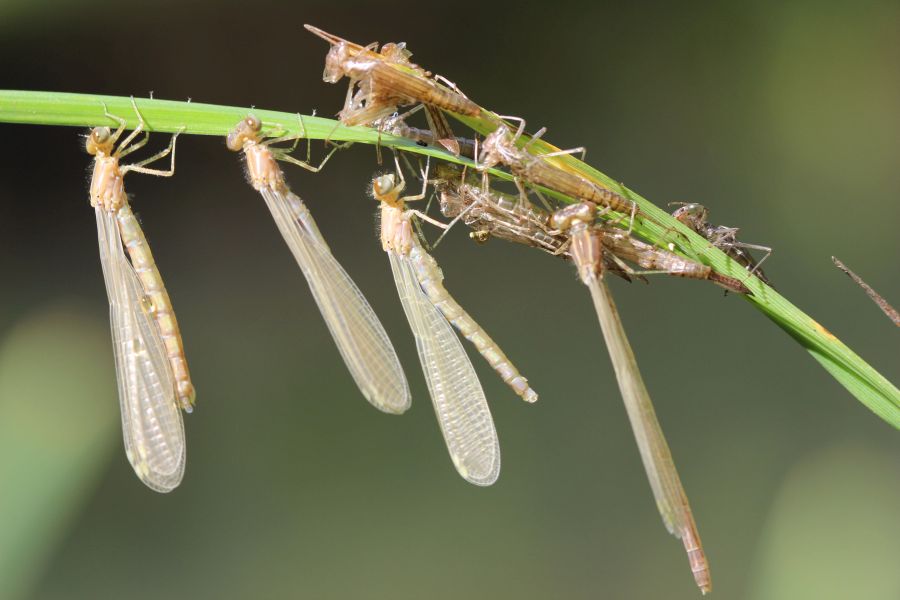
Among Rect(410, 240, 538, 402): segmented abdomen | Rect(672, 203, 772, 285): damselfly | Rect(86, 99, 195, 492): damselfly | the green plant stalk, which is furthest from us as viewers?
Rect(410, 240, 538, 402): segmented abdomen

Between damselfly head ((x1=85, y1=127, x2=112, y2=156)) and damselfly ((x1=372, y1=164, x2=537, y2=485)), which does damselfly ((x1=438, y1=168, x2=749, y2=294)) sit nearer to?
damselfly ((x1=372, y1=164, x2=537, y2=485))

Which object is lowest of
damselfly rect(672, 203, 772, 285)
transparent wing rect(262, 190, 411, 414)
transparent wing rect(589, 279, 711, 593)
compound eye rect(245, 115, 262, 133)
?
transparent wing rect(589, 279, 711, 593)

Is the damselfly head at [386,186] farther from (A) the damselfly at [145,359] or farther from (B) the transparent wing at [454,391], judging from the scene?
(A) the damselfly at [145,359]

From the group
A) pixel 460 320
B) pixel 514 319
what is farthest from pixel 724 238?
pixel 514 319

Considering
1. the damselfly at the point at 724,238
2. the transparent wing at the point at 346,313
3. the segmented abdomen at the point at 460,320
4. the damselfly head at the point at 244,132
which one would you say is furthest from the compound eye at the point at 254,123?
the damselfly at the point at 724,238

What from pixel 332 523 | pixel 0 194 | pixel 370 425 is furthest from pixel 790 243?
Result: pixel 0 194

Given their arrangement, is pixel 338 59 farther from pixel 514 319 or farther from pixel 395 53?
pixel 514 319

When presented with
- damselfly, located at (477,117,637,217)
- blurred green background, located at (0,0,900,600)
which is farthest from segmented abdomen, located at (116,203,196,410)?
blurred green background, located at (0,0,900,600)

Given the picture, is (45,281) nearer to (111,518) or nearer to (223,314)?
(223,314)

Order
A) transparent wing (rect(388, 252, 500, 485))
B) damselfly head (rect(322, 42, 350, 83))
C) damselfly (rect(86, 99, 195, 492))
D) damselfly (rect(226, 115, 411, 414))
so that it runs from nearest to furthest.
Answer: damselfly head (rect(322, 42, 350, 83)) < damselfly (rect(226, 115, 411, 414)) < damselfly (rect(86, 99, 195, 492)) < transparent wing (rect(388, 252, 500, 485))
